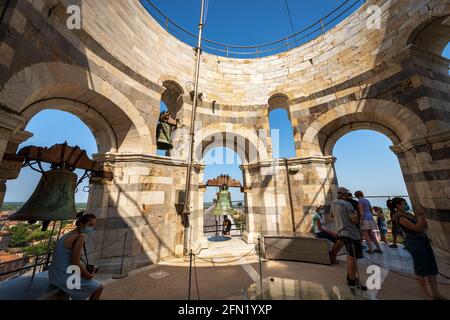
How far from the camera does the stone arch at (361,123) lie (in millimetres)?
5017

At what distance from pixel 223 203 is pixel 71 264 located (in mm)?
4866

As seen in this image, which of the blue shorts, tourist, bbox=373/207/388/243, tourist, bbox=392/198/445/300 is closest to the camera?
tourist, bbox=392/198/445/300

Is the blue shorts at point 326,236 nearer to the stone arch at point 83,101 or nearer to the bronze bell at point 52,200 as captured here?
the stone arch at point 83,101

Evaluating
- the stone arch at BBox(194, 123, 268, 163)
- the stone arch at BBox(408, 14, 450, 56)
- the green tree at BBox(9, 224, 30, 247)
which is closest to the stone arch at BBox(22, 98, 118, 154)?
the stone arch at BBox(194, 123, 268, 163)

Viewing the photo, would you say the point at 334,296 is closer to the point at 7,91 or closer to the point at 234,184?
the point at 234,184

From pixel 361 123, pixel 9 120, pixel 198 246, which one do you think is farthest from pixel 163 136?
pixel 361 123

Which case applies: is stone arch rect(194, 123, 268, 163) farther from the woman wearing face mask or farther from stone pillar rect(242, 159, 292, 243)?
the woman wearing face mask

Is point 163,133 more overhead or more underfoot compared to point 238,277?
more overhead

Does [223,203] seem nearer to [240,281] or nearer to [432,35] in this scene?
[240,281]

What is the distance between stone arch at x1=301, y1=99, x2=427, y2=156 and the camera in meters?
5.02

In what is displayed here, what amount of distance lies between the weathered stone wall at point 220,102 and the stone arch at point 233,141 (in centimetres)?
6

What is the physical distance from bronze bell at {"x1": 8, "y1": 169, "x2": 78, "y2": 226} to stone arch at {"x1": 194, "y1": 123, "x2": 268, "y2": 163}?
3.92 metres

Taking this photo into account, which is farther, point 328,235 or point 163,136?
point 163,136

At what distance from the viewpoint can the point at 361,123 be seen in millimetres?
6309
